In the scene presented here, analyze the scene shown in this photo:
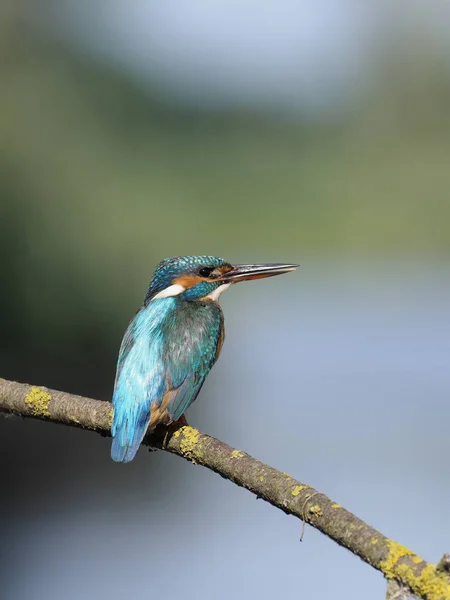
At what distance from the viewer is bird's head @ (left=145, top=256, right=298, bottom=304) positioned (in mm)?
2373

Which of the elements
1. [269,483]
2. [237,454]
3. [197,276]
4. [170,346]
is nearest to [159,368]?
[170,346]

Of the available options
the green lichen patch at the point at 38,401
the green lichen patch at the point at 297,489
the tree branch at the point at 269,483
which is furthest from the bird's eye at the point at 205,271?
the green lichen patch at the point at 297,489

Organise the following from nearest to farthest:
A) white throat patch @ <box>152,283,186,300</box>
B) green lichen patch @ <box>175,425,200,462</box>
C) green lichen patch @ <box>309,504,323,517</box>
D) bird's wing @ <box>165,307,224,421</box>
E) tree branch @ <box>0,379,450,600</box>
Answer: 1. tree branch @ <box>0,379,450,600</box>
2. green lichen patch @ <box>309,504,323,517</box>
3. green lichen patch @ <box>175,425,200,462</box>
4. bird's wing @ <box>165,307,224,421</box>
5. white throat patch @ <box>152,283,186,300</box>

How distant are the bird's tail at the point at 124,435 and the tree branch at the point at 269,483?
0.03m

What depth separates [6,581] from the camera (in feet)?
15.6

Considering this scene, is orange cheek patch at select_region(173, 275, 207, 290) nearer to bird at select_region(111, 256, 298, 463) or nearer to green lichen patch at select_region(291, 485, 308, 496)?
bird at select_region(111, 256, 298, 463)

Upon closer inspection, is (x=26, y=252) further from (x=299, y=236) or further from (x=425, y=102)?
(x=425, y=102)

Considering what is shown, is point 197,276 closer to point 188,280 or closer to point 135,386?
point 188,280

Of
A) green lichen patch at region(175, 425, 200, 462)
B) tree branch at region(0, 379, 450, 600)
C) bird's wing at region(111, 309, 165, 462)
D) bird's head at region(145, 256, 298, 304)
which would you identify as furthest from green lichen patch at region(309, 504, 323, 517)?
bird's head at region(145, 256, 298, 304)

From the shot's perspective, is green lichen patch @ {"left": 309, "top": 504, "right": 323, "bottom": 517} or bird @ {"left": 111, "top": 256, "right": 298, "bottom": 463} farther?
bird @ {"left": 111, "top": 256, "right": 298, "bottom": 463}

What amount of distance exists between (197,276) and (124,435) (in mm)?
601

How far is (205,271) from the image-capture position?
240 centimetres

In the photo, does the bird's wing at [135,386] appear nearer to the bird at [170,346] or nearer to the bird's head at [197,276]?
the bird at [170,346]

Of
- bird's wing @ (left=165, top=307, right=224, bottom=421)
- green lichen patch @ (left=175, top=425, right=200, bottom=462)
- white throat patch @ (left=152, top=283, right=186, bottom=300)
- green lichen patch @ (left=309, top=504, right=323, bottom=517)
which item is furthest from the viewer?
white throat patch @ (left=152, top=283, right=186, bottom=300)
